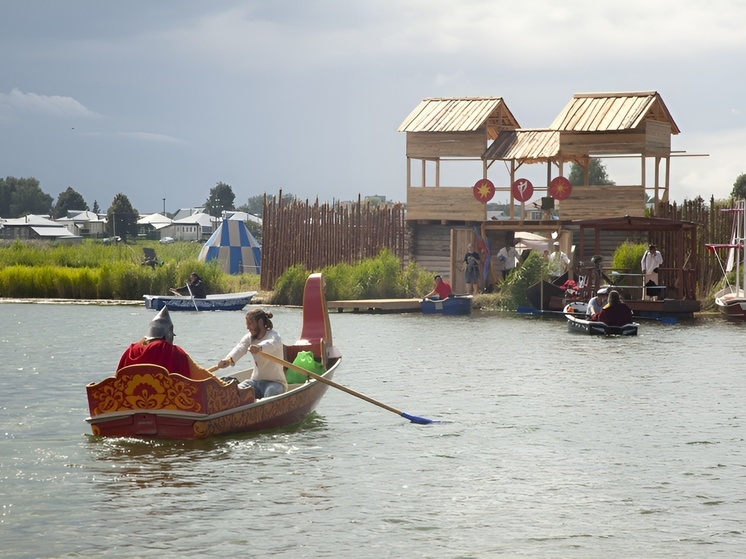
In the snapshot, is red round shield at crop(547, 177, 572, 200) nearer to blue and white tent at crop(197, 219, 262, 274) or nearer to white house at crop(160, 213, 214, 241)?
blue and white tent at crop(197, 219, 262, 274)

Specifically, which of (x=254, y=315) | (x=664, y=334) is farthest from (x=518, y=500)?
(x=664, y=334)

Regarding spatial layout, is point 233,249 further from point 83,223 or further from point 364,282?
point 83,223

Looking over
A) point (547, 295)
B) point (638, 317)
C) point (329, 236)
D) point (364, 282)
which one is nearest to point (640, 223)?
point (638, 317)

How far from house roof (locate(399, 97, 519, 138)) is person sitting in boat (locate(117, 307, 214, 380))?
99.6ft

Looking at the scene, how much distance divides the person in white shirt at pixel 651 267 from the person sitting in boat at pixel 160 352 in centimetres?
2272

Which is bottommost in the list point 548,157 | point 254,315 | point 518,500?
point 518,500

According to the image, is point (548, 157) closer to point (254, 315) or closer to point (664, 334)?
point (664, 334)

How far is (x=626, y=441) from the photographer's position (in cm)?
1468

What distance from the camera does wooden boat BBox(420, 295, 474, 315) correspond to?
3700 cm

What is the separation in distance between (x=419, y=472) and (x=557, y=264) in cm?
2649

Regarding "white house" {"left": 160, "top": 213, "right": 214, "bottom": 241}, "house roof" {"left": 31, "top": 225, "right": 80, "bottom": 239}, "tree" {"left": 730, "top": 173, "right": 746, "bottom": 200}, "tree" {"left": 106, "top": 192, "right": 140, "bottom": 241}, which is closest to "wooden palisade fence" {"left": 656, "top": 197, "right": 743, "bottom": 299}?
"tree" {"left": 730, "top": 173, "right": 746, "bottom": 200}

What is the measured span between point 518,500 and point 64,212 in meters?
159

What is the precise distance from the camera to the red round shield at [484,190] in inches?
1667

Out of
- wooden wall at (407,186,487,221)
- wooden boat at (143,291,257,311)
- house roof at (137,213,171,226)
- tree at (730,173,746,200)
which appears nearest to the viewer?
wooden boat at (143,291,257,311)
